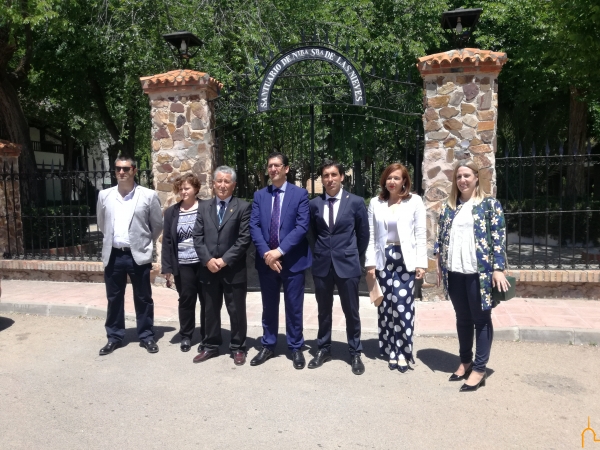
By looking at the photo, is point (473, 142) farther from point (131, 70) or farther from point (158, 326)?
point (131, 70)

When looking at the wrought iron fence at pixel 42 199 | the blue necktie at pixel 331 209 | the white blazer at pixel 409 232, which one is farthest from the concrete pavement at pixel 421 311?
the blue necktie at pixel 331 209

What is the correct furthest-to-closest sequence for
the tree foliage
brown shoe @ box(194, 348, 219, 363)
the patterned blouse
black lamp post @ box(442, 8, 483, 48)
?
the tree foliage → black lamp post @ box(442, 8, 483, 48) → the patterned blouse → brown shoe @ box(194, 348, 219, 363)

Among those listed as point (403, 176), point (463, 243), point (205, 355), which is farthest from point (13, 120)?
point (463, 243)

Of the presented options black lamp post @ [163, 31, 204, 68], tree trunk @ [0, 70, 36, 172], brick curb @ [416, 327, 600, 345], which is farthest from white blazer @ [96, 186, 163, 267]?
tree trunk @ [0, 70, 36, 172]

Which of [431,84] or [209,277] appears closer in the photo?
[209,277]

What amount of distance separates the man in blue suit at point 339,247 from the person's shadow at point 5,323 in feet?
12.8

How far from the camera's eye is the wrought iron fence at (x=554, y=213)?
6926 millimetres

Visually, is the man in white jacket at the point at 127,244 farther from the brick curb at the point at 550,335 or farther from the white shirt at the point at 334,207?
the brick curb at the point at 550,335

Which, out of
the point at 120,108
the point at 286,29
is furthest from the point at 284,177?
the point at 120,108

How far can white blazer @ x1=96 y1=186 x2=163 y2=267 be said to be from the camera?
5371mm

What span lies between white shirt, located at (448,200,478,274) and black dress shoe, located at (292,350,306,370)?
156 cm

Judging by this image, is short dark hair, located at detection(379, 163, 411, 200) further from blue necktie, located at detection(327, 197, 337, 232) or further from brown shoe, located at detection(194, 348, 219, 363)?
brown shoe, located at detection(194, 348, 219, 363)

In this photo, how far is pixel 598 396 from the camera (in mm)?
4191

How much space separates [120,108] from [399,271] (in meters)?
11.2
